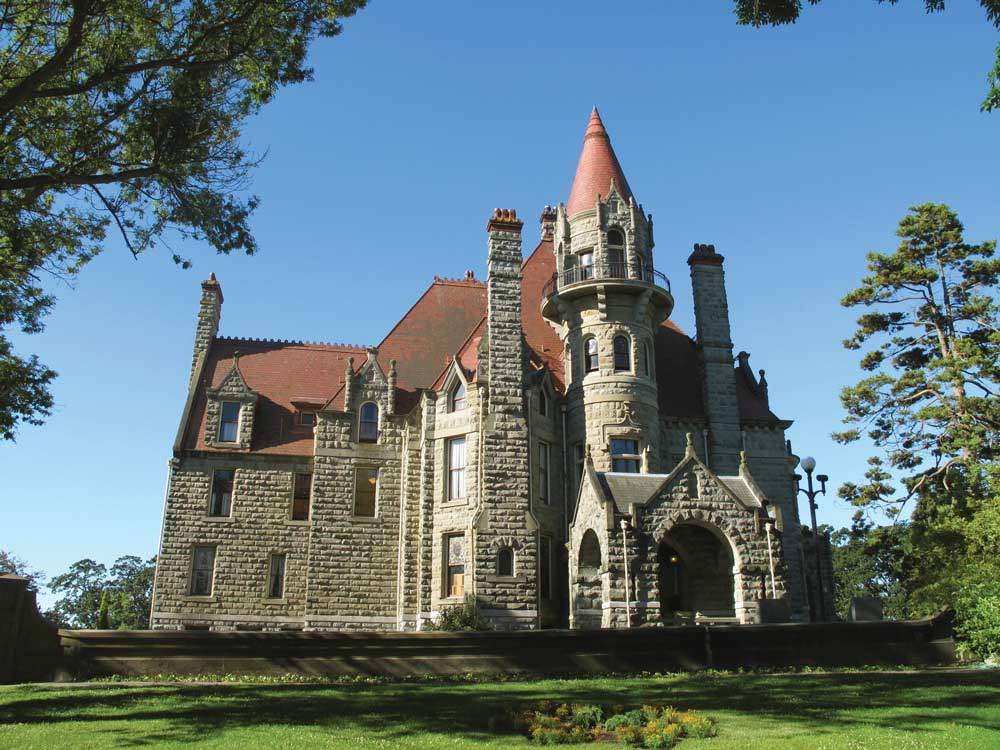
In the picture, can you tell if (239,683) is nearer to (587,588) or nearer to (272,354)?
(587,588)

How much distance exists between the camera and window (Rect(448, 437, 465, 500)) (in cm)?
2842

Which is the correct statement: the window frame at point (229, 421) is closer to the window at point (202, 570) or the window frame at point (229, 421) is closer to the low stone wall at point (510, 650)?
the window at point (202, 570)

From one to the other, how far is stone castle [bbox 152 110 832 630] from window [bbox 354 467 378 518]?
7cm

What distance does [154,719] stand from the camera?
11.7 m

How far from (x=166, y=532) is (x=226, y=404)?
508cm

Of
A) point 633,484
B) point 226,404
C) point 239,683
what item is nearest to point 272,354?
point 226,404

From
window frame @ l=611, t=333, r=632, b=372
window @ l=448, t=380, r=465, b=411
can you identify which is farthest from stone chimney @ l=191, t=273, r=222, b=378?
window frame @ l=611, t=333, r=632, b=372

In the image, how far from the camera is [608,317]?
3044cm

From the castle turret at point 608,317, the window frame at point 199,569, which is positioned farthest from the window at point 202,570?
the castle turret at point 608,317

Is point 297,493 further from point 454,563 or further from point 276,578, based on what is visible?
point 454,563

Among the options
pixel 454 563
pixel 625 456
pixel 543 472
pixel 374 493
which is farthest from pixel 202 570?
A: pixel 625 456

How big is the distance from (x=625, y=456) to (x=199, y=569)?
603 inches

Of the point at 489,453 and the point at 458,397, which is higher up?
the point at 458,397

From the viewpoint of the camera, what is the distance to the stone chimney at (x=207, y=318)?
34781 mm
